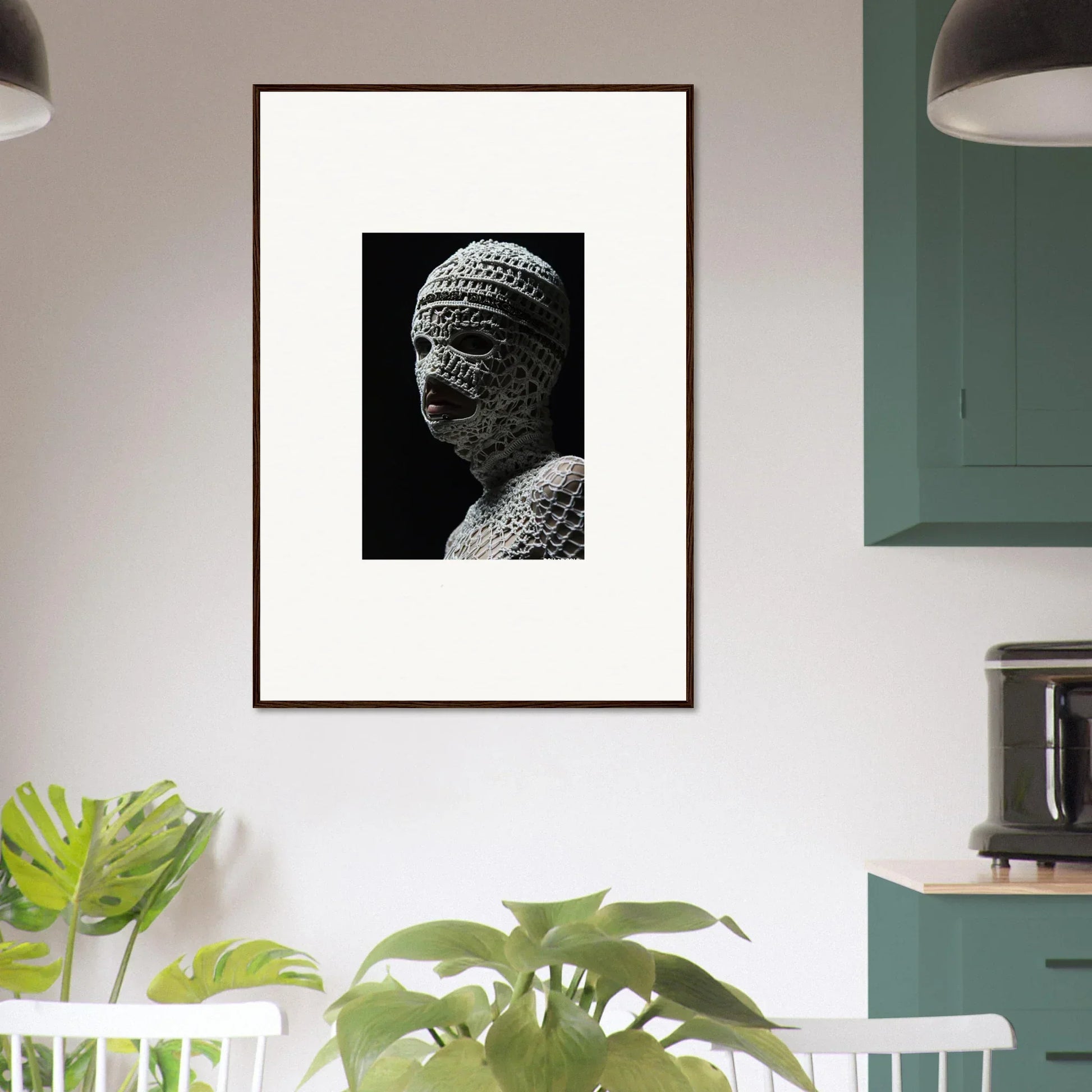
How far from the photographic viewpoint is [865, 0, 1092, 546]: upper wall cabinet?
216 cm

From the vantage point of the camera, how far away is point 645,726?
2.54 meters

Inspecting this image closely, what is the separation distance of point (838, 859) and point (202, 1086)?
1246mm

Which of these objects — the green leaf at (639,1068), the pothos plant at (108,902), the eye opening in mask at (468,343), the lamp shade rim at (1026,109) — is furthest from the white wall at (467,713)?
the green leaf at (639,1068)

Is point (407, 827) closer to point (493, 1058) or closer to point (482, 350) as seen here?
point (482, 350)

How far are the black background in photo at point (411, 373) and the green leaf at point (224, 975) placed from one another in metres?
0.86

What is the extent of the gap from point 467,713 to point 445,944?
182 centimetres

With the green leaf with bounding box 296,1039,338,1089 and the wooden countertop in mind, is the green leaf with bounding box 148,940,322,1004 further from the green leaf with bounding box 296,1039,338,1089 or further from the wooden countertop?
the green leaf with bounding box 296,1039,338,1089

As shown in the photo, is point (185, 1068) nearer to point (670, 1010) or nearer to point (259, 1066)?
point (259, 1066)

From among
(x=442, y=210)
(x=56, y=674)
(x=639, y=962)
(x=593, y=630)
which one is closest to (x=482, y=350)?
(x=442, y=210)

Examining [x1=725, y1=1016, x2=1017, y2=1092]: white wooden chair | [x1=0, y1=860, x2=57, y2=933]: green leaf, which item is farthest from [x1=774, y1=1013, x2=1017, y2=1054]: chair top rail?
[x1=0, y1=860, x2=57, y2=933]: green leaf

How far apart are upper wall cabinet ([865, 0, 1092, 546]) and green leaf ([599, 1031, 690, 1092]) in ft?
5.26

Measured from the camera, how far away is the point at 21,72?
1.22 m

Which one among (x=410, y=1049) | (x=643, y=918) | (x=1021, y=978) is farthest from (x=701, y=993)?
(x=1021, y=978)

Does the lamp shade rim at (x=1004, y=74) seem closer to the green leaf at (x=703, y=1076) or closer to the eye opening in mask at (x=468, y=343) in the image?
the green leaf at (x=703, y=1076)
